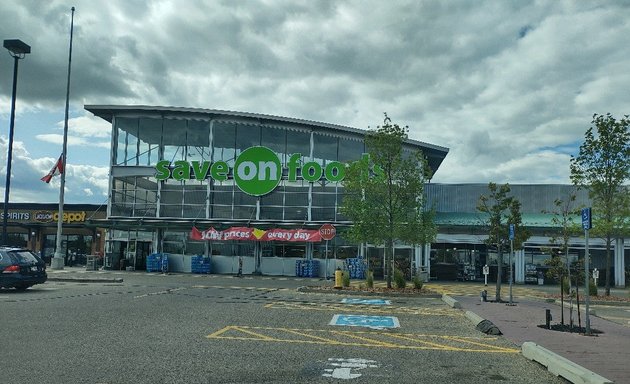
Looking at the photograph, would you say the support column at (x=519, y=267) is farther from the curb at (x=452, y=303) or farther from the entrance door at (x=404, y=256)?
the curb at (x=452, y=303)

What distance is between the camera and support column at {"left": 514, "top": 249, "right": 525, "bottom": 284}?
3503 cm

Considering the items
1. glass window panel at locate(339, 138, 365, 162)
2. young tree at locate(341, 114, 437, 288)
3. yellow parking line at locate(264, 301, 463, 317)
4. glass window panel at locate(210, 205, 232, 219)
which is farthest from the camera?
glass window panel at locate(339, 138, 365, 162)

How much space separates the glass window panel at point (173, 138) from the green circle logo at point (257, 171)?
449 centimetres

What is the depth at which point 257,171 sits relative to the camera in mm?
38906

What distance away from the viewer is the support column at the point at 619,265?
33906 millimetres

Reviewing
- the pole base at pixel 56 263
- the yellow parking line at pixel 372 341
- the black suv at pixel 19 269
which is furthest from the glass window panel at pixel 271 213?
the yellow parking line at pixel 372 341

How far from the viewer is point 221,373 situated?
7.70 metres

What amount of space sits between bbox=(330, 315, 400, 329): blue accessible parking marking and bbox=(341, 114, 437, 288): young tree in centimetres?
961

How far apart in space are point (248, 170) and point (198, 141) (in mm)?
4660

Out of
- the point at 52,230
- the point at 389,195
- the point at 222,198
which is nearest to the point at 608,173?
the point at 389,195

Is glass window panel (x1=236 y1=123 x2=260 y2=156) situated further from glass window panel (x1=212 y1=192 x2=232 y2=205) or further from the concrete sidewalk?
the concrete sidewalk

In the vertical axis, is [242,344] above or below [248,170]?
below

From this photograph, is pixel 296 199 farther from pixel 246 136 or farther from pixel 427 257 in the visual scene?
pixel 427 257

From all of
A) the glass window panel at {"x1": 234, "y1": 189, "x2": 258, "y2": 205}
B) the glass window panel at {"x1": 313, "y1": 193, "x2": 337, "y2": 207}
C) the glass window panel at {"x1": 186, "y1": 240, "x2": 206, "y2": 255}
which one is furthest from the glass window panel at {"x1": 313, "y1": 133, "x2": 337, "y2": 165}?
the glass window panel at {"x1": 186, "y1": 240, "x2": 206, "y2": 255}
